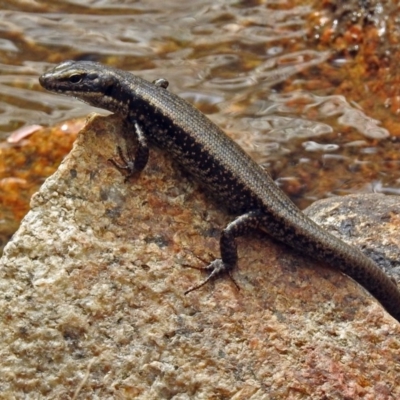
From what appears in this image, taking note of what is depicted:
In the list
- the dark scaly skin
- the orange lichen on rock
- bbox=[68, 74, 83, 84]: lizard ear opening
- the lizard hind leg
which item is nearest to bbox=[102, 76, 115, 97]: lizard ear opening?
the dark scaly skin

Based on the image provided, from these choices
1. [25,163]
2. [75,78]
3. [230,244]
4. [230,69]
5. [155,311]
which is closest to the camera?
[155,311]

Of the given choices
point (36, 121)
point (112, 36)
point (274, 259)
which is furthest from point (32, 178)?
point (274, 259)

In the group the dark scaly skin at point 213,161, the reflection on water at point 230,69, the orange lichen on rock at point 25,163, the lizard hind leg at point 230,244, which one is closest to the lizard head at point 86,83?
the dark scaly skin at point 213,161

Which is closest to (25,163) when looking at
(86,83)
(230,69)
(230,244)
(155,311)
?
(86,83)

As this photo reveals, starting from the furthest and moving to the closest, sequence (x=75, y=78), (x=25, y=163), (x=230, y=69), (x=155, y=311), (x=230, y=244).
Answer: (x=230, y=69) < (x=25, y=163) < (x=75, y=78) < (x=230, y=244) < (x=155, y=311)

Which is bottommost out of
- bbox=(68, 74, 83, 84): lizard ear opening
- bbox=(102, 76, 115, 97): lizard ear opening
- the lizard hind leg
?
the lizard hind leg

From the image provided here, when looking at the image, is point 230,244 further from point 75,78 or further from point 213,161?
point 75,78

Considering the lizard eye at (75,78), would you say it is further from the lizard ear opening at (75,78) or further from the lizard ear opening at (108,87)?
the lizard ear opening at (108,87)

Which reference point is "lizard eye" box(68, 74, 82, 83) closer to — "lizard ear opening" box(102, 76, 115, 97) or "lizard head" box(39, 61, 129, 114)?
"lizard head" box(39, 61, 129, 114)
